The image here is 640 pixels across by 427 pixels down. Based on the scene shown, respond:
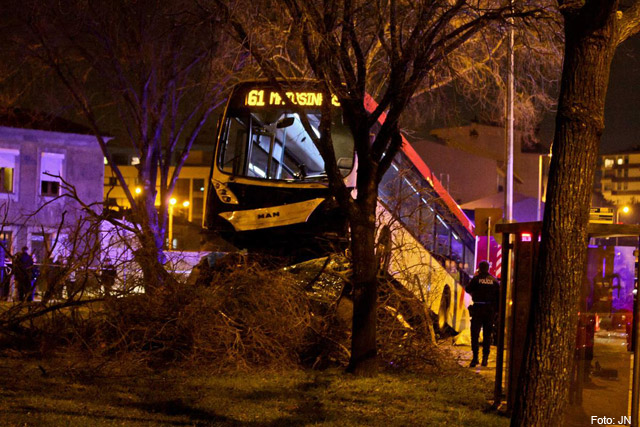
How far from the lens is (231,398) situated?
8773 millimetres

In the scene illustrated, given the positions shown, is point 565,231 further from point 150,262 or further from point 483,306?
point 483,306

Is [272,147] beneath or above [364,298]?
above

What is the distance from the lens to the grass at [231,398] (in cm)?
771

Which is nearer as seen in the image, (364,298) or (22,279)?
(364,298)

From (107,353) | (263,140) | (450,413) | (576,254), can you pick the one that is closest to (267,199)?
(263,140)

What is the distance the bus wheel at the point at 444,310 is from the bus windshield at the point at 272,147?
4.04 metres

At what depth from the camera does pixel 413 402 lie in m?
9.02

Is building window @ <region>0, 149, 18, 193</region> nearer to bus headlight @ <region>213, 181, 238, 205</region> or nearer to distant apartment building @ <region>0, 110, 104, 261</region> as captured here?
distant apartment building @ <region>0, 110, 104, 261</region>

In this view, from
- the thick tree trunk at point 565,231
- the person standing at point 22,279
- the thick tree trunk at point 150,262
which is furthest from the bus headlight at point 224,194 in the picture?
the thick tree trunk at point 565,231

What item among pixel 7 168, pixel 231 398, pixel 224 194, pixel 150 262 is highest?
pixel 7 168

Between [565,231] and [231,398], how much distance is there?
4698 millimetres

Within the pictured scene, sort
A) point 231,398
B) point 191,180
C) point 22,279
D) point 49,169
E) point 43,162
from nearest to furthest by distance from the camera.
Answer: point 231,398 → point 22,279 → point 43,162 → point 49,169 → point 191,180

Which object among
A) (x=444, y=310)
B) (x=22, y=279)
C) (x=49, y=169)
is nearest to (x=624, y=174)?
(x=49, y=169)

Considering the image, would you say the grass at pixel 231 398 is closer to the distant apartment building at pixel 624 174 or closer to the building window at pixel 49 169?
the building window at pixel 49 169
